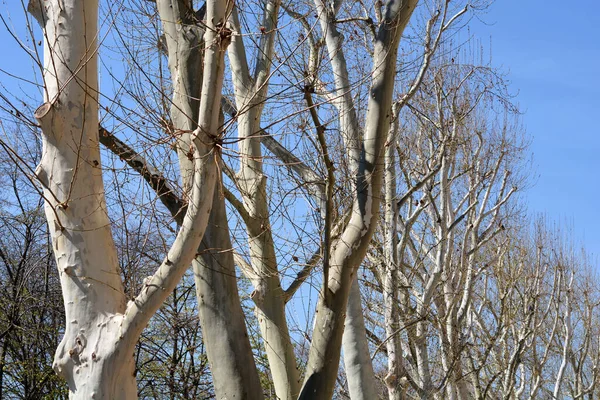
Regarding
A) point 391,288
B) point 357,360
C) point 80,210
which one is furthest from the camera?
point 391,288

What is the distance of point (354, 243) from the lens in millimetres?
4980

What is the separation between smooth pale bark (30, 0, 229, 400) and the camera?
160 inches

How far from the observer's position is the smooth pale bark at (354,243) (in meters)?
4.88

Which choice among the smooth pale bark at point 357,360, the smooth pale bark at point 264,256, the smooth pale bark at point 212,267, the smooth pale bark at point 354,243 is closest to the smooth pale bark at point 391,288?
the smooth pale bark at point 357,360

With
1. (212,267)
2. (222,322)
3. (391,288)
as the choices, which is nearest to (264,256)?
(212,267)

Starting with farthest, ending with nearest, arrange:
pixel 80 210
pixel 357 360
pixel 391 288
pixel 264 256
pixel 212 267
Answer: pixel 391 288, pixel 357 360, pixel 264 256, pixel 212 267, pixel 80 210

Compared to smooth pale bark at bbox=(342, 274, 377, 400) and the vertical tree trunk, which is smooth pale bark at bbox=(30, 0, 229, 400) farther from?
smooth pale bark at bbox=(342, 274, 377, 400)

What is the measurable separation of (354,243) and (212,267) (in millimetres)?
958

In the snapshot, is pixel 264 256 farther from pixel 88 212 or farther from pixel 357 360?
pixel 88 212

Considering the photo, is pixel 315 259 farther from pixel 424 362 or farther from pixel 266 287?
pixel 424 362

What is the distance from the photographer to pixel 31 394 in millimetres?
14984

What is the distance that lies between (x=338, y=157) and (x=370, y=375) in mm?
1813

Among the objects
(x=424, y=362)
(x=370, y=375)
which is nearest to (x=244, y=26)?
(x=370, y=375)

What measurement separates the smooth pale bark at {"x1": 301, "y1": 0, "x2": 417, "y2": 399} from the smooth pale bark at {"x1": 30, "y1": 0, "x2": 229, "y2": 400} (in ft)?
3.86
